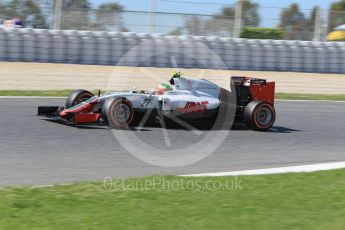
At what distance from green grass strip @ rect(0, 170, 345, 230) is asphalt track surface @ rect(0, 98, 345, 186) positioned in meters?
0.79

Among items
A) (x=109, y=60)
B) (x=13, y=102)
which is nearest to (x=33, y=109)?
(x=13, y=102)

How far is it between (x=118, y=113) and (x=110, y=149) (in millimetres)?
1218

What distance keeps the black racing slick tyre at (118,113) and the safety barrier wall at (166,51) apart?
31.1ft

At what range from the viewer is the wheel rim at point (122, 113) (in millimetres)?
9883

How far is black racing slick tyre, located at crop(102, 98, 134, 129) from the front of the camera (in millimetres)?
9797

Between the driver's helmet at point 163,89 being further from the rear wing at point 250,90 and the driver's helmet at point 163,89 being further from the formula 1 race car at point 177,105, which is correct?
the rear wing at point 250,90

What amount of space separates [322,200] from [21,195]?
9.23 feet

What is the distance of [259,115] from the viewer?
11023 mm

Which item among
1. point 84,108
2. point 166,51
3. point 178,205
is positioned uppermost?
point 166,51

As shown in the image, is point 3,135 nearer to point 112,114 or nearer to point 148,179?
point 112,114

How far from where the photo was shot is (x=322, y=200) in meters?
6.28

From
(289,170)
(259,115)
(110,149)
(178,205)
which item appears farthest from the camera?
(259,115)

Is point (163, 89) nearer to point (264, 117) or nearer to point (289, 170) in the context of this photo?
point (264, 117)

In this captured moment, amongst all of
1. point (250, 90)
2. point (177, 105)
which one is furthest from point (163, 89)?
point (250, 90)
